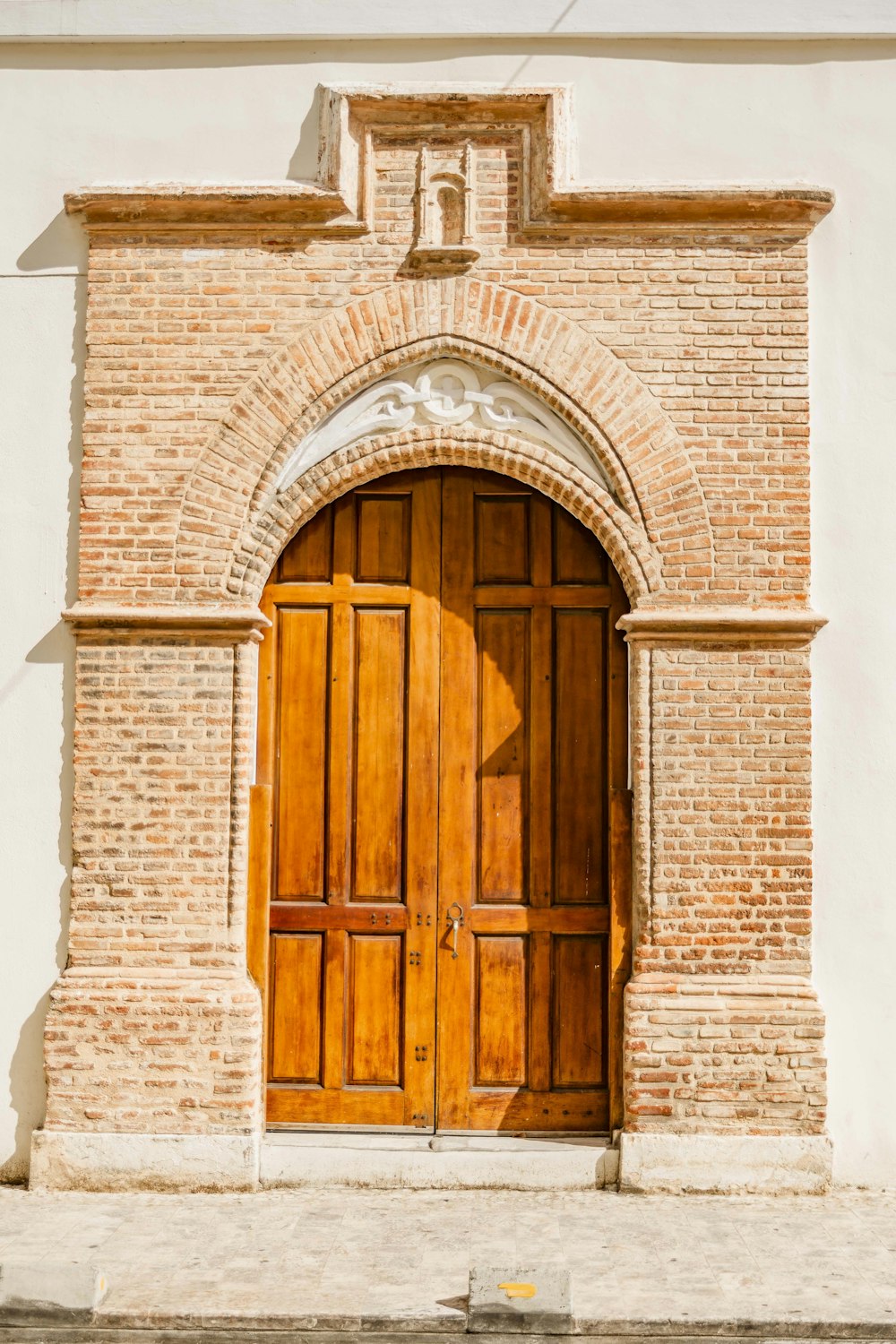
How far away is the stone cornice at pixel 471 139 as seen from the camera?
20.9 feet

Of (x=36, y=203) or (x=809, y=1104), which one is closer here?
(x=809, y=1104)

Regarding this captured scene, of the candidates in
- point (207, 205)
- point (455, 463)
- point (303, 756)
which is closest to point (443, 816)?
point (303, 756)

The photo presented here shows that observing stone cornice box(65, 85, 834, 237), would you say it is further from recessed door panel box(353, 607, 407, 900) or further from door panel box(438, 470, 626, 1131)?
recessed door panel box(353, 607, 407, 900)

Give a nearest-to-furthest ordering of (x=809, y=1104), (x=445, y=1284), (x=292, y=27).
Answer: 1. (x=445, y=1284)
2. (x=809, y=1104)
3. (x=292, y=27)

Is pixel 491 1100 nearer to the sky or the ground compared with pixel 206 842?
nearer to the ground

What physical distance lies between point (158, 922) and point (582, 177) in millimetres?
4364

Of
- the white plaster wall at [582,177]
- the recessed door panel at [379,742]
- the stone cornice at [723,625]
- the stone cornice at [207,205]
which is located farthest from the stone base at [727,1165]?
the stone cornice at [207,205]

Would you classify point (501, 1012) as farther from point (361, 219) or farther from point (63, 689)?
point (361, 219)

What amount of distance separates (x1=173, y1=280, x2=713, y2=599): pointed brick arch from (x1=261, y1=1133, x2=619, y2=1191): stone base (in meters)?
2.82

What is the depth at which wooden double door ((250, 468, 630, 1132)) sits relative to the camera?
6.44 m

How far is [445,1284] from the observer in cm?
486

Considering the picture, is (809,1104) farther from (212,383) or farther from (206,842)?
(212,383)

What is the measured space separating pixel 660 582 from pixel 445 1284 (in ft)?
11.0

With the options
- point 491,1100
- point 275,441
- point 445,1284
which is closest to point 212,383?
point 275,441
